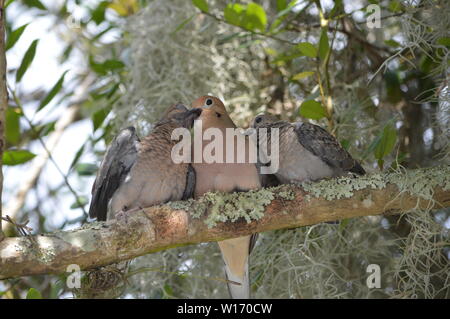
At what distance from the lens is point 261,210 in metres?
2.66

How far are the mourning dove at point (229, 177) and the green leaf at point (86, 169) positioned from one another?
0.99 meters

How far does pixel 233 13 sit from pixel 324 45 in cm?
56

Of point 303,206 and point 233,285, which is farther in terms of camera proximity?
point 233,285

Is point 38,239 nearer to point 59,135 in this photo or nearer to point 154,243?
point 154,243

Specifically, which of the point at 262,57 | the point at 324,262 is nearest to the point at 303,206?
the point at 324,262

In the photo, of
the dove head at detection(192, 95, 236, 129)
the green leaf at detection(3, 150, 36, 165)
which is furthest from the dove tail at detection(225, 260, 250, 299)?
the green leaf at detection(3, 150, 36, 165)

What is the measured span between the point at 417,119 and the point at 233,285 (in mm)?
1654

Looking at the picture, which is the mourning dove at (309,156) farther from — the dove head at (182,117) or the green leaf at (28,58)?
the green leaf at (28,58)

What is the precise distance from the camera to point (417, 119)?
3.88 m

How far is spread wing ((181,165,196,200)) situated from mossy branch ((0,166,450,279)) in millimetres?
497

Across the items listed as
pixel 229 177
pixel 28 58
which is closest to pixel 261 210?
pixel 229 177

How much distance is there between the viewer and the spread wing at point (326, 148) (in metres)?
3.14

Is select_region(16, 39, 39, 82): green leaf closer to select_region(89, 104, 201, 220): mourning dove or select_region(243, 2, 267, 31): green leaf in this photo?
select_region(89, 104, 201, 220): mourning dove

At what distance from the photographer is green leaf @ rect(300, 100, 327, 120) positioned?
10.4ft
